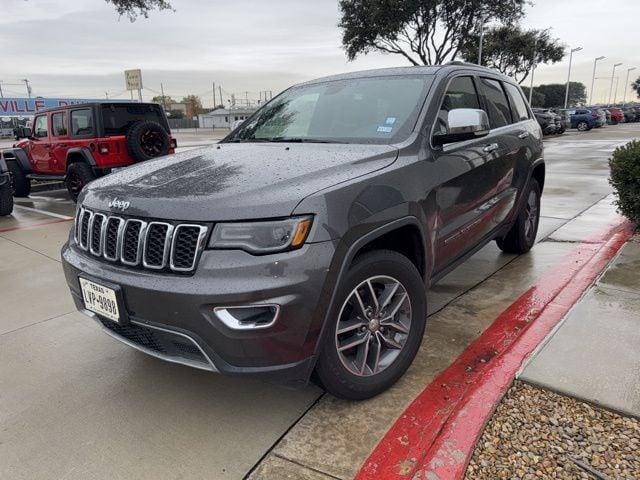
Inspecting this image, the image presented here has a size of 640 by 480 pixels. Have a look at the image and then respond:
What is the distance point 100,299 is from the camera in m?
2.42

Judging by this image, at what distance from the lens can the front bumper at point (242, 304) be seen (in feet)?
6.59

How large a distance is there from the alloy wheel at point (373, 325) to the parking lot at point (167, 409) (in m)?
0.24

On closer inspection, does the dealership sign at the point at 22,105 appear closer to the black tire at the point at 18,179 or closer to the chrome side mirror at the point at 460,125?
the black tire at the point at 18,179

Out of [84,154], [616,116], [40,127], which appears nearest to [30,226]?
[84,154]

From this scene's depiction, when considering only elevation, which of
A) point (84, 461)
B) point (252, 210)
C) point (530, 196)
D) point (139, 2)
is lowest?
point (84, 461)

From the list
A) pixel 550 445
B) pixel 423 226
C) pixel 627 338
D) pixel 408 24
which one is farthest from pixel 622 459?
pixel 408 24

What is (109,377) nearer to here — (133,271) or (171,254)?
(133,271)

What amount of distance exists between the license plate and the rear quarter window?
7.26 metres

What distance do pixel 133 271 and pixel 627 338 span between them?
2.95 m

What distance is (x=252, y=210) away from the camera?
2.07 meters

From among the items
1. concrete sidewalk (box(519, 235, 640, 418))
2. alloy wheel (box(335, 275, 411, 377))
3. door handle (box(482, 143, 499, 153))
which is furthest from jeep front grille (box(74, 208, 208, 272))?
door handle (box(482, 143, 499, 153))

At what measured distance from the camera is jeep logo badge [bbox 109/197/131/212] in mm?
2350

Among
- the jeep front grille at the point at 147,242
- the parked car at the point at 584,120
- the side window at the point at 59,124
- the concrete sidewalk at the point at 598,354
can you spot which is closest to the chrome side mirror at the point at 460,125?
the concrete sidewalk at the point at 598,354

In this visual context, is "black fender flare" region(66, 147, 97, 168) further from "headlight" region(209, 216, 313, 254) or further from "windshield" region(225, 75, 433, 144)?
"headlight" region(209, 216, 313, 254)
